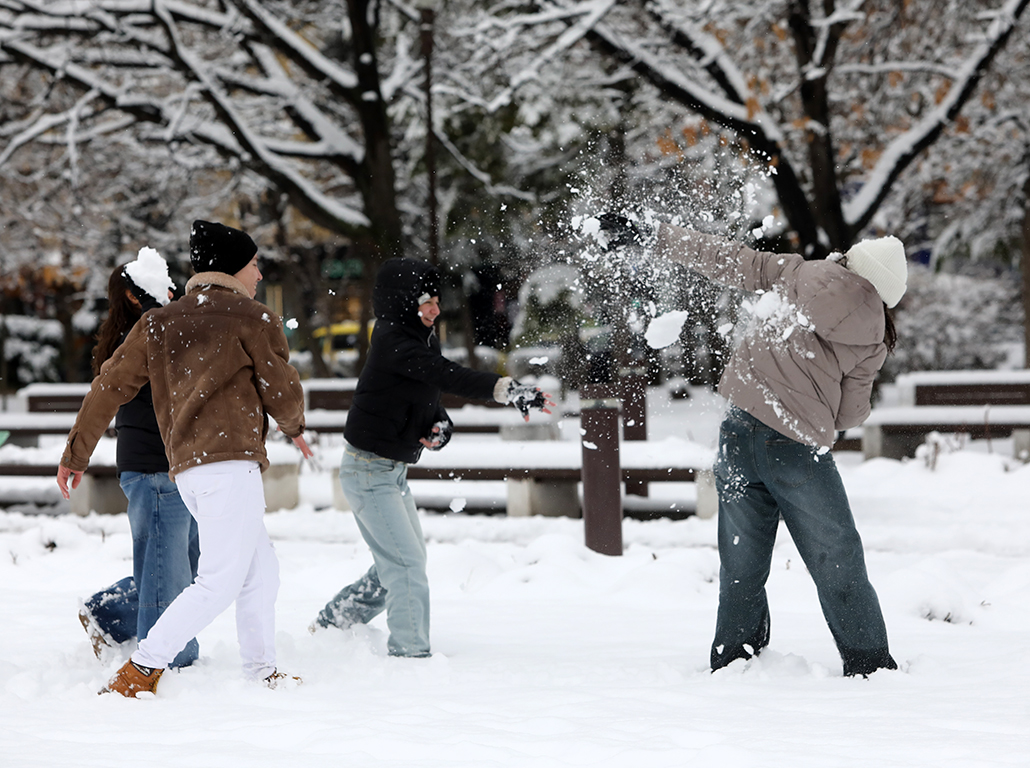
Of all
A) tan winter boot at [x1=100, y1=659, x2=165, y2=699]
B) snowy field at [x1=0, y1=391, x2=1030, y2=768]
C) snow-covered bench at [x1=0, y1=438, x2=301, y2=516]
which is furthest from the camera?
snow-covered bench at [x1=0, y1=438, x2=301, y2=516]

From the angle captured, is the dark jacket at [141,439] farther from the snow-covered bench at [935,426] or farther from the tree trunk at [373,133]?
the tree trunk at [373,133]

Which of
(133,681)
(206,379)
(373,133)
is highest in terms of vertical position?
(373,133)

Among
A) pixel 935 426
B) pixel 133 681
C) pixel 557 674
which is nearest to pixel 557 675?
pixel 557 674

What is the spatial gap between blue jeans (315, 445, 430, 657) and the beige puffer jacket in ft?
4.60

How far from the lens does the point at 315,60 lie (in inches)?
493

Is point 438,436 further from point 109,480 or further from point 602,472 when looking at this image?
point 109,480

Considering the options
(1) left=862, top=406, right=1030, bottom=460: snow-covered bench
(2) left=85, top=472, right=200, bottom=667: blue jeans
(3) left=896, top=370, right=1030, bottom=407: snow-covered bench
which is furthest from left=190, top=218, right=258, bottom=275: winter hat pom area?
(3) left=896, top=370, right=1030, bottom=407: snow-covered bench

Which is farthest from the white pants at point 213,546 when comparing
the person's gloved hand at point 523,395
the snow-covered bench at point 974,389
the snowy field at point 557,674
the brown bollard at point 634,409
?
the snow-covered bench at point 974,389

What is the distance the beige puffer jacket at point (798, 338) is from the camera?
3.58 m

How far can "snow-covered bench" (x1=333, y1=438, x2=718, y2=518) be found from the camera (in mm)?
7605

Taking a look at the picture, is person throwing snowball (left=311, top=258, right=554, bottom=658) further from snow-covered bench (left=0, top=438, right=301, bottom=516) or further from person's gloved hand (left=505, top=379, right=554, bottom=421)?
snow-covered bench (left=0, top=438, right=301, bottom=516)

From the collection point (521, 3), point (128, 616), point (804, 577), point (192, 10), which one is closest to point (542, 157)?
point (521, 3)

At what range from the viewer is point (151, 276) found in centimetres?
398

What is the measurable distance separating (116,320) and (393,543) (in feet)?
4.59
